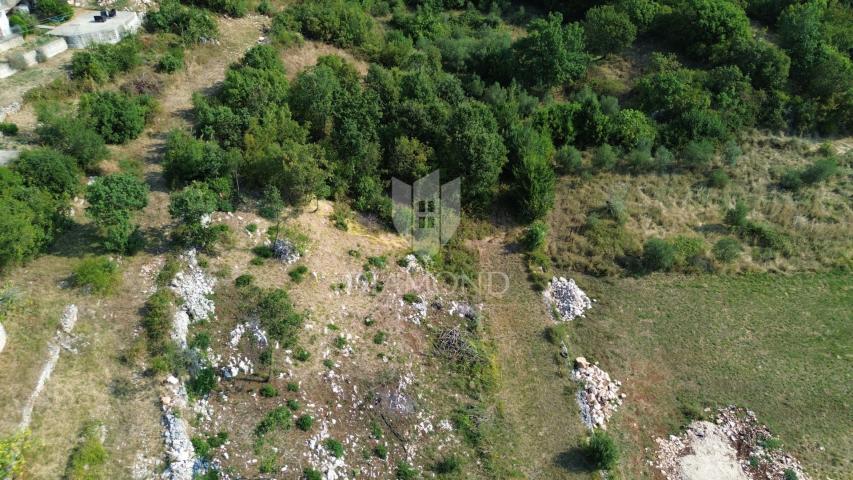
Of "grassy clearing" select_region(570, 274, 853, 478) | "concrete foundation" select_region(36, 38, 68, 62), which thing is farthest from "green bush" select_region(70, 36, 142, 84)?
"grassy clearing" select_region(570, 274, 853, 478)

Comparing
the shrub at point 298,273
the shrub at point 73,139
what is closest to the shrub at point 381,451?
the shrub at point 298,273

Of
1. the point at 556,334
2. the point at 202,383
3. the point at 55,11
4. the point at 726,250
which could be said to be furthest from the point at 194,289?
the point at 726,250

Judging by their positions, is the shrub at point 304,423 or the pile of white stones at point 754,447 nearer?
the shrub at point 304,423

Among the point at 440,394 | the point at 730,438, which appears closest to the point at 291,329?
the point at 440,394

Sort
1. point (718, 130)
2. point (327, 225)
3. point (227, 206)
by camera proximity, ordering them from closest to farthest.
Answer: point (227, 206) → point (327, 225) → point (718, 130)

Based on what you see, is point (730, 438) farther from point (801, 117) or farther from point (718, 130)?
point (801, 117)

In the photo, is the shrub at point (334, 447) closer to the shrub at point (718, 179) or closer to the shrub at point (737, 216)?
the shrub at point (737, 216)

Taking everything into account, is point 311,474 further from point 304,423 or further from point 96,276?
point 96,276
